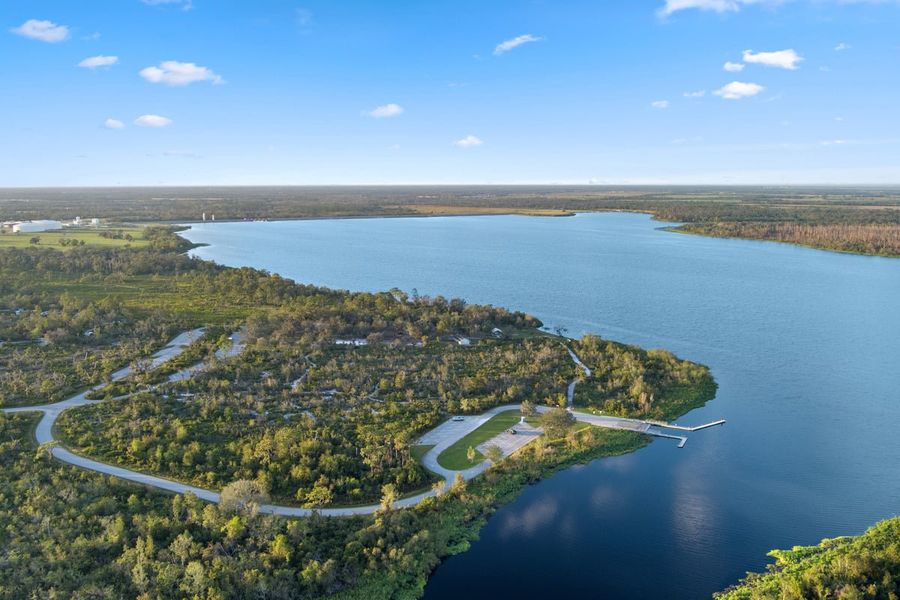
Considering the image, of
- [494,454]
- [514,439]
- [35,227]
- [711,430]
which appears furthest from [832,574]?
[35,227]

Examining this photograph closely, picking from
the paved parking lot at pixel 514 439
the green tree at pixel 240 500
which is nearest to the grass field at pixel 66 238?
the paved parking lot at pixel 514 439

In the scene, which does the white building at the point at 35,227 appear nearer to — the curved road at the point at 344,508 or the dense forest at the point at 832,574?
the curved road at the point at 344,508

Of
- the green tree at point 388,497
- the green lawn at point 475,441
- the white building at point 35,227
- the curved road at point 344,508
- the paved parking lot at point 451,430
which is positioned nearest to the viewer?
the green tree at point 388,497

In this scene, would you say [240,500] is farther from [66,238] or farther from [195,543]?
[66,238]

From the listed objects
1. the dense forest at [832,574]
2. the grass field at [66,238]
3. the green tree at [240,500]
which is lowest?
the dense forest at [832,574]

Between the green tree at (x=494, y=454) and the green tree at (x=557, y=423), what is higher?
the green tree at (x=557, y=423)

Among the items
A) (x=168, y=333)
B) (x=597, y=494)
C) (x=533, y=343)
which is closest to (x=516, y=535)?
(x=597, y=494)

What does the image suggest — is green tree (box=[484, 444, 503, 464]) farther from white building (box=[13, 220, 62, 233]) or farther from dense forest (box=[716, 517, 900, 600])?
white building (box=[13, 220, 62, 233])

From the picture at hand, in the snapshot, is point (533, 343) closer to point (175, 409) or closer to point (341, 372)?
point (341, 372)
